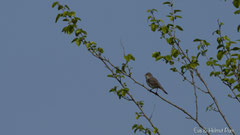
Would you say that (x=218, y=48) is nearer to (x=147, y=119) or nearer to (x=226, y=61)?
(x=226, y=61)

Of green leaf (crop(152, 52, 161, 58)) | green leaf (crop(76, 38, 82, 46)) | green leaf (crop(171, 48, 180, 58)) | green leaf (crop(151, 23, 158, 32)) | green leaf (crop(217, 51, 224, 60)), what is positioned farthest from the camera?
green leaf (crop(76, 38, 82, 46))

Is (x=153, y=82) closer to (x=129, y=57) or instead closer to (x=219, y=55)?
(x=129, y=57)

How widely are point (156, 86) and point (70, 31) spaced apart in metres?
8.15

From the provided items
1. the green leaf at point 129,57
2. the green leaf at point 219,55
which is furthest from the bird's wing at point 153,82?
the green leaf at point 219,55

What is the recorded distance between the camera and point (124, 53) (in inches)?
316

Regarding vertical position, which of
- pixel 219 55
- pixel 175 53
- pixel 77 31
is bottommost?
pixel 219 55

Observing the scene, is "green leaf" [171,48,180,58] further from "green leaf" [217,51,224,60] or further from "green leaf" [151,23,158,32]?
"green leaf" [151,23,158,32]

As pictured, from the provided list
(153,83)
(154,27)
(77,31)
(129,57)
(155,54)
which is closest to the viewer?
(155,54)

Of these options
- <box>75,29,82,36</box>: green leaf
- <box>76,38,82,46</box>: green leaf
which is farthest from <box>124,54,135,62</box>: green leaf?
<box>75,29,82,36</box>: green leaf

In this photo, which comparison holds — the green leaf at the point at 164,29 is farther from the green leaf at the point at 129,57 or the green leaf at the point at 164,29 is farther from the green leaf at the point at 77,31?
the green leaf at the point at 77,31

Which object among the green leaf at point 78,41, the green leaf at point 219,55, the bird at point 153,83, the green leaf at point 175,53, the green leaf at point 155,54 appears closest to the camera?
the green leaf at point 219,55

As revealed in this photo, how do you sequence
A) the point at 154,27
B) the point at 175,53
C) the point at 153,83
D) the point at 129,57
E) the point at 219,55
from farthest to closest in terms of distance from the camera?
the point at 153,83
the point at 154,27
the point at 129,57
the point at 175,53
the point at 219,55

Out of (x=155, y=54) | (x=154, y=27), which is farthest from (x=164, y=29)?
(x=155, y=54)

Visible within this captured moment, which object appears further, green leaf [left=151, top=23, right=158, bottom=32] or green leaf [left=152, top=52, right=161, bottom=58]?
green leaf [left=151, top=23, right=158, bottom=32]
